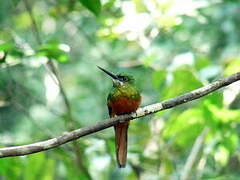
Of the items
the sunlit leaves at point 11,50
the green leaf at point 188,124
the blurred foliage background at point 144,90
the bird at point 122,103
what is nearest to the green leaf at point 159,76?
the blurred foliage background at point 144,90

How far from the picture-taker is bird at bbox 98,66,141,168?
2.99m

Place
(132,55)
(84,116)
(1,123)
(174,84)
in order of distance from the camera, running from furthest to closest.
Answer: (84,116) → (132,55) → (1,123) → (174,84)

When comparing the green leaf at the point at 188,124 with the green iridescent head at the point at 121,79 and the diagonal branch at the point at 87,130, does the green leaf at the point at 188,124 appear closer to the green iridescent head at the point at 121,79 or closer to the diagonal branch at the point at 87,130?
the green iridescent head at the point at 121,79

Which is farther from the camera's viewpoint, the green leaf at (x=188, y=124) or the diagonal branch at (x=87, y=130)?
the green leaf at (x=188, y=124)

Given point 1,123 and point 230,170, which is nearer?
point 1,123

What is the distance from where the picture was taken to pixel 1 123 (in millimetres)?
4234

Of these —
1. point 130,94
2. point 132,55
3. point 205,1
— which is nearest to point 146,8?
point 205,1

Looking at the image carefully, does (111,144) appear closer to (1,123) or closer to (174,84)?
(174,84)

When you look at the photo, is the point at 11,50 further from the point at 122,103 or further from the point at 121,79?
the point at 121,79

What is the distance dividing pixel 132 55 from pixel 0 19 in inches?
69.5

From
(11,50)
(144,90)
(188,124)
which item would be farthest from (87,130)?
(144,90)

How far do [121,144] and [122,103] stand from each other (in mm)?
218

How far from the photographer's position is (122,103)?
10.1ft

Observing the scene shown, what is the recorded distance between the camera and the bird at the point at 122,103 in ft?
9.81
